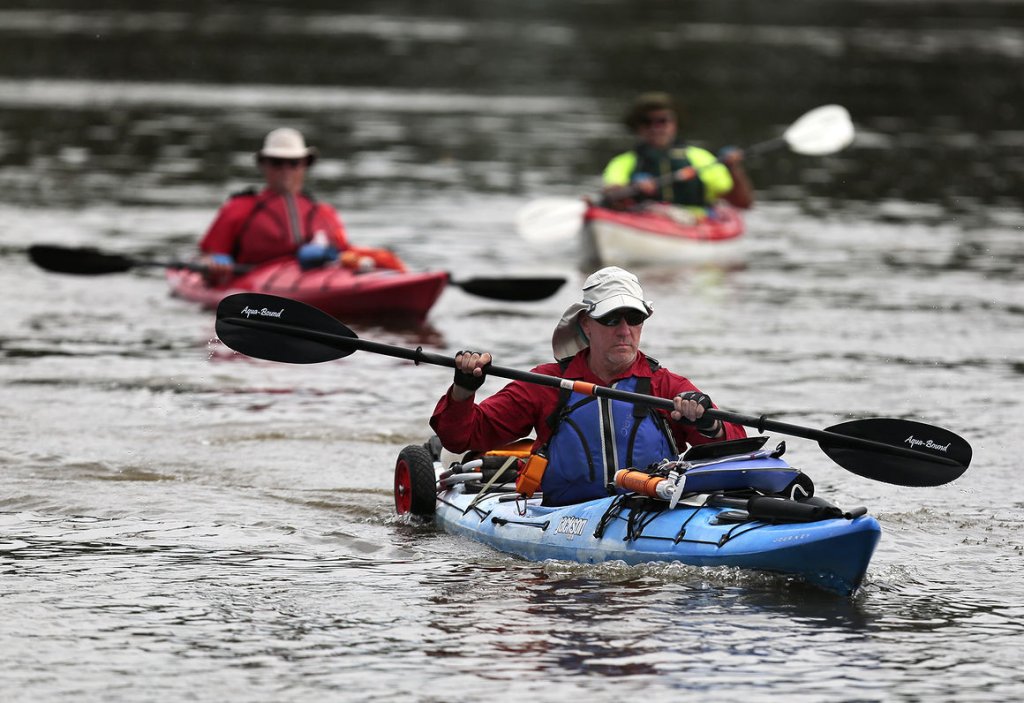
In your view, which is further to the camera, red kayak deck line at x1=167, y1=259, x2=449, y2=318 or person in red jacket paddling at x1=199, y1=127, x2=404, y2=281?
person in red jacket paddling at x1=199, y1=127, x2=404, y2=281

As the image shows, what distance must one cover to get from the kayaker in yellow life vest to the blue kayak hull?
10.0 metres

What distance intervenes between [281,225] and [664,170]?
16.1ft

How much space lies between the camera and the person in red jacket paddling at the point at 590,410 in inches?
317

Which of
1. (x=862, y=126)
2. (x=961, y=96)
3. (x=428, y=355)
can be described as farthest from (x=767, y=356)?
(x=961, y=96)

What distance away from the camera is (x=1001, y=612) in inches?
311

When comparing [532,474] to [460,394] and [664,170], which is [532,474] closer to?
[460,394]

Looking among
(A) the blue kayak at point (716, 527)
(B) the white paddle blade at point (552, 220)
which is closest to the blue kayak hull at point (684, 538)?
(A) the blue kayak at point (716, 527)

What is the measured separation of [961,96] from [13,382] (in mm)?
27592

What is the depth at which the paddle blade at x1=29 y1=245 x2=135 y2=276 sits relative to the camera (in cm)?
1573

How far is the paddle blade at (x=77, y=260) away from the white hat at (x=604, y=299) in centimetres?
810

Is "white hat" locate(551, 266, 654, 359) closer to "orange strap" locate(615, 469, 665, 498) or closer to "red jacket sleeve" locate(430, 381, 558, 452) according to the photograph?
"red jacket sleeve" locate(430, 381, 558, 452)

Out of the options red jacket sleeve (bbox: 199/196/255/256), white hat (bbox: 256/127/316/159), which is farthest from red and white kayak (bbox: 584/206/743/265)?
red jacket sleeve (bbox: 199/196/255/256)

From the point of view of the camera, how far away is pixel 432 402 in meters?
12.7

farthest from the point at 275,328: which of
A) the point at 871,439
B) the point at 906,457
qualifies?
the point at 906,457
